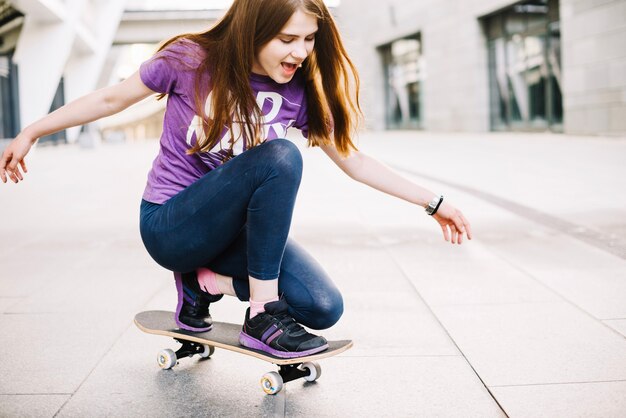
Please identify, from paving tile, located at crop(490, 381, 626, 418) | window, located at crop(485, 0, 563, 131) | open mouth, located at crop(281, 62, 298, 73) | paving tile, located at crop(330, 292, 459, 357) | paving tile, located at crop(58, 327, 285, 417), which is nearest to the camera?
paving tile, located at crop(490, 381, 626, 418)

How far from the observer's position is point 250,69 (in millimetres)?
2615

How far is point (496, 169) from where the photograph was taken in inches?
444

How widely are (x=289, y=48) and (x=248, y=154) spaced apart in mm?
375

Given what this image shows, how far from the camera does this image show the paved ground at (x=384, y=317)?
2.58 metres

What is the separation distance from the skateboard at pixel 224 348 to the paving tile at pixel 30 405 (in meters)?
0.41

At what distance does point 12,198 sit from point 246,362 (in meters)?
7.47

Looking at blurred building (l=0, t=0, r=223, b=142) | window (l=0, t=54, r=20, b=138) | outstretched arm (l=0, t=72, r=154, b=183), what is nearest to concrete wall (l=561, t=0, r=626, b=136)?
blurred building (l=0, t=0, r=223, b=142)

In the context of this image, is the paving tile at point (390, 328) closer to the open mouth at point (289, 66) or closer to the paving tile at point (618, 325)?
the paving tile at point (618, 325)

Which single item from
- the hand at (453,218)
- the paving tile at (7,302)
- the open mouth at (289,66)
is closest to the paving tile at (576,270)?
the hand at (453,218)

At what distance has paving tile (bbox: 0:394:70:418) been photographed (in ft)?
8.11

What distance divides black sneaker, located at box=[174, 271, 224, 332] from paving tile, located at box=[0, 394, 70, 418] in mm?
487

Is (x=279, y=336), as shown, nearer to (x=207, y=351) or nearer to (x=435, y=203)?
(x=207, y=351)

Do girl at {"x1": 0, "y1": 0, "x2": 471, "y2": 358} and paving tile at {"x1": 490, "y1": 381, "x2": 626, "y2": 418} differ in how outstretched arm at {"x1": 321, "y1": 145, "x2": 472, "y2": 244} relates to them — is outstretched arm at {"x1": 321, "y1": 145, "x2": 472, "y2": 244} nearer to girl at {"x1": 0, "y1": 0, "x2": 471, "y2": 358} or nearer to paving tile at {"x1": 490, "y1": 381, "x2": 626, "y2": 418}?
girl at {"x1": 0, "y1": 0, "x2": 471, "y2": 358}

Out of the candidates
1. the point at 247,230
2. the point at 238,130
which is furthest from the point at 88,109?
the point at 247,230
